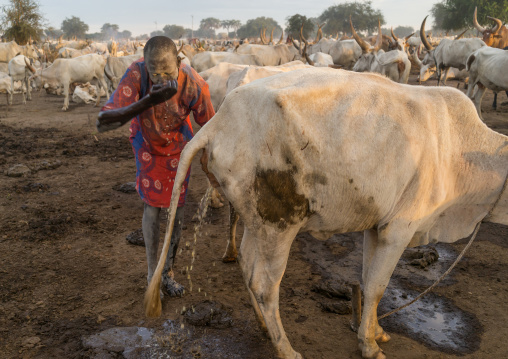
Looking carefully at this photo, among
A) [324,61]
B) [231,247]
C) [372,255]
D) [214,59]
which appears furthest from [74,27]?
[372,255]

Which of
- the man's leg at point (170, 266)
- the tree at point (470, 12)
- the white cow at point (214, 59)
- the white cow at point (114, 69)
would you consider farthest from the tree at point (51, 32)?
the man's leg at point (170, 266)

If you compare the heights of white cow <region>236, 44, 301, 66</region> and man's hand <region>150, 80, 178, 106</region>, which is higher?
white cow <region>236, 44, 301, 66</region>

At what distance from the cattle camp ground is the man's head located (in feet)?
5.73

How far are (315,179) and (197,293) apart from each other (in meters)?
1.69

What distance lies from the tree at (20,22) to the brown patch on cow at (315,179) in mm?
25182

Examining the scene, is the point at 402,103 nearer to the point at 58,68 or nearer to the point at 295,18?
the point at 58,68

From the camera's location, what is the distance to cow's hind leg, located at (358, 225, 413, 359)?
261 cm

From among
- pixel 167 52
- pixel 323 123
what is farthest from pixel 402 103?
pixel 167 52

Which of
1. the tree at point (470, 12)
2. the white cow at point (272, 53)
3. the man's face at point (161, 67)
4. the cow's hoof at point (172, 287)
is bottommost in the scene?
the cow's hoof at point (172, 287)

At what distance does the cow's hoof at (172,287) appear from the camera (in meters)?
3.49

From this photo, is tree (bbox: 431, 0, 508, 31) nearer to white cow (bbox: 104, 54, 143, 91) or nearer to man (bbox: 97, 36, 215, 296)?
white cow (bbox: 104, 54, 143, 91)

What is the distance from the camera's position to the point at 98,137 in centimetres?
931

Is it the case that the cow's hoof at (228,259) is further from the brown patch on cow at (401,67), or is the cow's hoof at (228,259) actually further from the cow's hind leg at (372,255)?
the brown patch on cow at (401,67)

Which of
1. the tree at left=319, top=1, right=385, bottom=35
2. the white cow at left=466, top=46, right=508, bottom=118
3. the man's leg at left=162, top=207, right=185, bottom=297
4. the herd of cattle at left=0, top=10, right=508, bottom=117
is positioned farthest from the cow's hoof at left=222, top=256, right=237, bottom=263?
the tree at left=319, top=1, right=385, bottom=35
